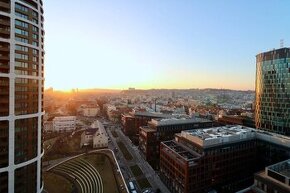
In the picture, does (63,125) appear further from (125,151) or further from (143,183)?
(143,183)

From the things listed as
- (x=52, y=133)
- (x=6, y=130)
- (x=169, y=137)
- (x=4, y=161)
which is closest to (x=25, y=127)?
(x=6, y=130)

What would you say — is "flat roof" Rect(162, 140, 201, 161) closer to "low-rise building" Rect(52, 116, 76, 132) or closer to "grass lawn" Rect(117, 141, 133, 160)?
"grass lawn" Rect(117, 141, 133, 160)

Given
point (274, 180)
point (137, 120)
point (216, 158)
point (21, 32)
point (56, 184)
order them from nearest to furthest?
point (274, 180), point (21, 32), point (216, 158), point (56, 184), point (137, 120)

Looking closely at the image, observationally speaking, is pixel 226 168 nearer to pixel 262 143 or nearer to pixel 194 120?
pixel 262 143

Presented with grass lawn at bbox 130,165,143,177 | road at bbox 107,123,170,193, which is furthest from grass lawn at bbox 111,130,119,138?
grass lawn at bbox 130,165,143,177

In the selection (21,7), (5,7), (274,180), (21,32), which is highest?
(21,7)

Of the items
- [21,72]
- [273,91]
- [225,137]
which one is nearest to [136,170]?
[225,137]
